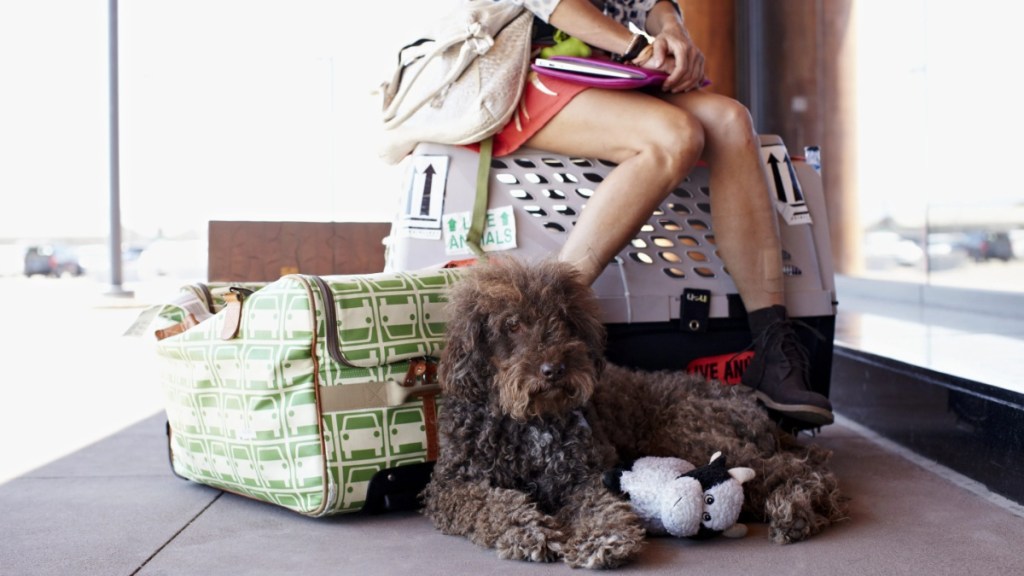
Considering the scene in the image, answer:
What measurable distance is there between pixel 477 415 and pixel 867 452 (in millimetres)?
1471

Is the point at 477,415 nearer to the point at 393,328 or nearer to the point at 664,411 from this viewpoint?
the point at 393,328

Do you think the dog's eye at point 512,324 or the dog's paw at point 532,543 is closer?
the dog's paw at point 532,543

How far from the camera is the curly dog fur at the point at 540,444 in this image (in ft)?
6.22

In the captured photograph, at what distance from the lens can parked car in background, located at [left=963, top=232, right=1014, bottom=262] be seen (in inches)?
172

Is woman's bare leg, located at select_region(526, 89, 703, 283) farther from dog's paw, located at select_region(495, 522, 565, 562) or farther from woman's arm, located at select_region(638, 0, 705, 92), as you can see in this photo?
dog's paw, located at select_region(495, 522, 565, 562)

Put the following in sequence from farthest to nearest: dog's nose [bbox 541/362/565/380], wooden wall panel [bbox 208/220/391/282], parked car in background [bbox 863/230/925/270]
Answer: parked car in background [bbox 863/230/925/270], wooden wall panel [bbox 208/220/391/282], dog's nose [bbox 541/362/565/380]

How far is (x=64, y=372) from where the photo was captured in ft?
16.0

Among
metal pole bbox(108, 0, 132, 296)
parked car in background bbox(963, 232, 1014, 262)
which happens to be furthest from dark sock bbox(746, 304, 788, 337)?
metal pole bbox(108, 0, 132, 296)

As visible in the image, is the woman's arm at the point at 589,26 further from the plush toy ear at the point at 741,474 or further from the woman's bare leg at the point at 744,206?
the plush toy ear at the point at 741,474

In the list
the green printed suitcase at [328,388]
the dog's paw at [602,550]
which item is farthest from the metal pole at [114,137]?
the dog's paw at [602,550]

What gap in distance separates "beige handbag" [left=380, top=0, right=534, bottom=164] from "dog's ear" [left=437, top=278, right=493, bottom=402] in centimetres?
83

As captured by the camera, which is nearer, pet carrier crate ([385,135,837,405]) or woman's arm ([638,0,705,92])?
woman's arm ([638,0,705,92])

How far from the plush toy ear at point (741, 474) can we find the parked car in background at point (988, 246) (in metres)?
2.98

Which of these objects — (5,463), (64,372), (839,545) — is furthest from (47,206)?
(839,545)
